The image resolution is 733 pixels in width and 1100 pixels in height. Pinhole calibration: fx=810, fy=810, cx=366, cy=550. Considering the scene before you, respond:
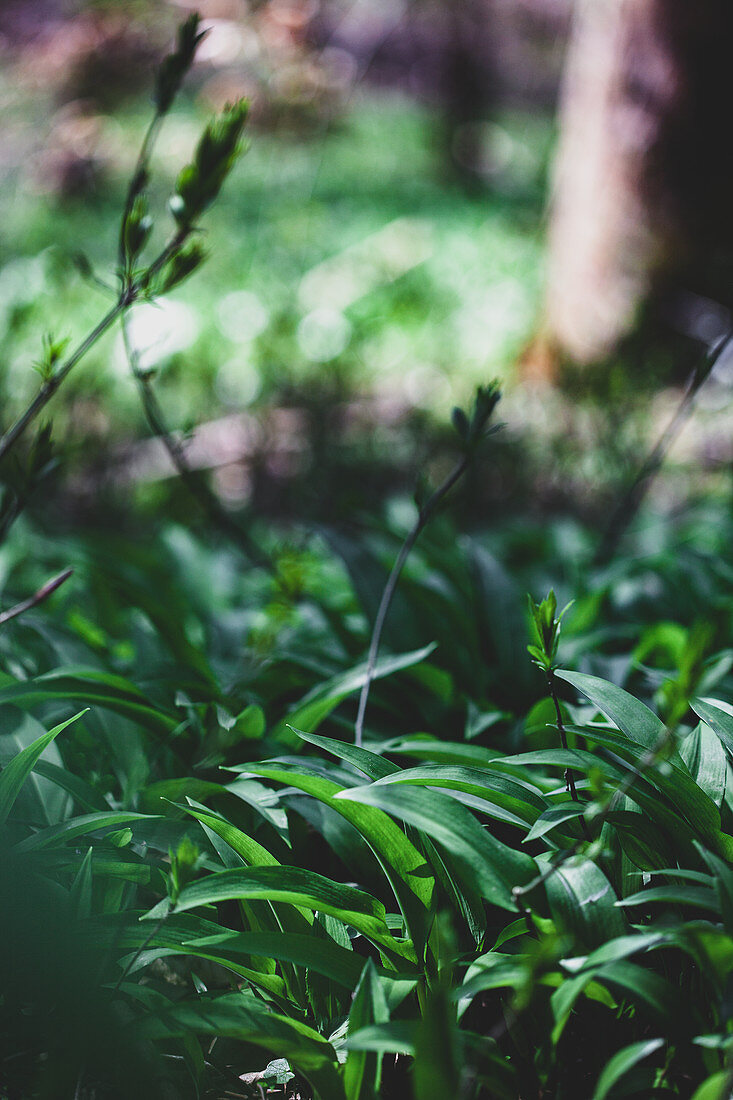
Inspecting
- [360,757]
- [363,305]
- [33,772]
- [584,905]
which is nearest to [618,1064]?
[584,905]

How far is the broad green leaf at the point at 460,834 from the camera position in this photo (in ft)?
3.41

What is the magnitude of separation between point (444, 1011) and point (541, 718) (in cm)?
92

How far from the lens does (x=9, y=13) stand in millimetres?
6805

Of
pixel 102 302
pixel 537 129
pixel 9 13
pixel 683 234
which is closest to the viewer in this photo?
pixel 683 234

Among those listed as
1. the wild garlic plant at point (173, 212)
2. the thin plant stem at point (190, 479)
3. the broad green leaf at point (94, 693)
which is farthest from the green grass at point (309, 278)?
the broad green leaf at point (94, 693)

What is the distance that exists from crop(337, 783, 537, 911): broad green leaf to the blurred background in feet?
3.57

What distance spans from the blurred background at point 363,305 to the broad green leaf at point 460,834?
1.09m

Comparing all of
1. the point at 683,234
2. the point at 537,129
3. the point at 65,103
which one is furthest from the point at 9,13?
the point at 537,129

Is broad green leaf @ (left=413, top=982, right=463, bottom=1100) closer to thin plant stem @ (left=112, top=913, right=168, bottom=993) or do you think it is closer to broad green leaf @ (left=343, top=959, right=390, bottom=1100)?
broad green leaf @ (left=343, top=959, right=390, bottom=1100)

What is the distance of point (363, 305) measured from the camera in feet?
25.1

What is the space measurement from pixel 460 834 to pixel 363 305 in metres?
7.12

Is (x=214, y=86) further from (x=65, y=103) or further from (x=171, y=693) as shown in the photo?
(x=171, y=693)

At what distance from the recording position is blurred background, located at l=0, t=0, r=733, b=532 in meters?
3.89

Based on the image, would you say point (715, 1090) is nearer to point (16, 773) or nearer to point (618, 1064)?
point (618, 1064)
